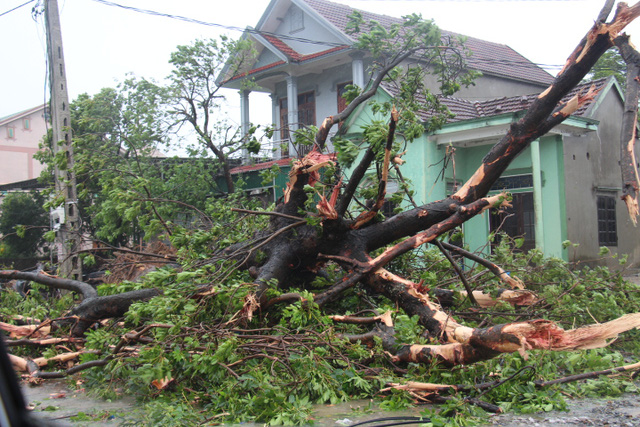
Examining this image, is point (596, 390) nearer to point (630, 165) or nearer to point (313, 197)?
point (630, 165)

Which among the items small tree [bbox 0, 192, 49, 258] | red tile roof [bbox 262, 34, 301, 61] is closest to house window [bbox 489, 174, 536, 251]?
red tile roof [bbox 262, 34, 301, 61]

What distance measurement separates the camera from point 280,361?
4.23 m

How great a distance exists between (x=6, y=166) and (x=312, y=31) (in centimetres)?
2182

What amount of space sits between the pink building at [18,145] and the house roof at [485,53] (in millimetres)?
19853

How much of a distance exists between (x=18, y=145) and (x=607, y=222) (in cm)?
3024

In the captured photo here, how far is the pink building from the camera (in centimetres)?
3088

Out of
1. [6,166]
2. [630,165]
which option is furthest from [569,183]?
[6,166]

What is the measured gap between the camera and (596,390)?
434 cm

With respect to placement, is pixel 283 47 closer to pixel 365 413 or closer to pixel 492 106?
pixel 492 106

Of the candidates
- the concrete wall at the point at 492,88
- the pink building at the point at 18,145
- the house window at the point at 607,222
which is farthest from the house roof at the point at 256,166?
the pink building at the point at 18,145

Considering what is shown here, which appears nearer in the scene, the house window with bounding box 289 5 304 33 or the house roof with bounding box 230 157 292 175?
the house roof with bounding box 230 157 292 175

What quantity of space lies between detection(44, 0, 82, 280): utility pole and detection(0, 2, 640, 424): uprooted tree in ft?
10.7

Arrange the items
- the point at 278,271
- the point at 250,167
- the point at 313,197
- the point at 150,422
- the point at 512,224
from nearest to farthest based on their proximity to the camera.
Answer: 1. the point at 150,422
2. the point at 278,271
3. the point at 313,197
4. the point at 512,224
5. the point at 250,167

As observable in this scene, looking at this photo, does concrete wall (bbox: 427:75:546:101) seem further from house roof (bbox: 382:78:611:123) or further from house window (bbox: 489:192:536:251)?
house window (bbox: 489:192:536:251)
